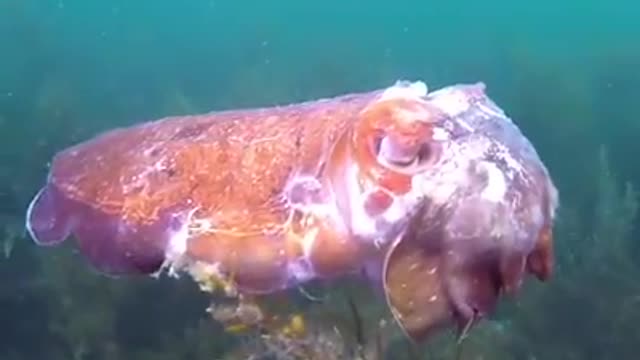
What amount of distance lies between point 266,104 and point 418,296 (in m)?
10.1

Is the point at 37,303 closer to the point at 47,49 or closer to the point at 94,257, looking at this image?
the point at 94,257

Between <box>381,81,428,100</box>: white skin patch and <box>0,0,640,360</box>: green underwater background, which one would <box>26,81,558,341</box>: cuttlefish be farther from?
<box>0,0,640,360</box>: green underwater background

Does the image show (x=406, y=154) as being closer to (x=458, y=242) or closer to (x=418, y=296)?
(x=458, y=242)

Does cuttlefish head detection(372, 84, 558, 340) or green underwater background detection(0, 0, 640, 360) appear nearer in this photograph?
cuttlefish head detection(372, 84, 558, 340)

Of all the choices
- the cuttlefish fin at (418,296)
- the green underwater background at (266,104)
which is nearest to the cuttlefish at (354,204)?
the cuttlefish fin at (418,296)

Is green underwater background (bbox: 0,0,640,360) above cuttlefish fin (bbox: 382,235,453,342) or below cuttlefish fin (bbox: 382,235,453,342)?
below

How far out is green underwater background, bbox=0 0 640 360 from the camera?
21.8 feet

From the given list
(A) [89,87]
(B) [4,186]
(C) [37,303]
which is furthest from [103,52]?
(C) [37,303]

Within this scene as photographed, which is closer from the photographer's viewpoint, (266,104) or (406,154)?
(406,154)

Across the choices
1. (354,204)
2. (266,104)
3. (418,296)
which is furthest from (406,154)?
(266,104)

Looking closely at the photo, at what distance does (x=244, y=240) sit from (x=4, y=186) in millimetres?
6804

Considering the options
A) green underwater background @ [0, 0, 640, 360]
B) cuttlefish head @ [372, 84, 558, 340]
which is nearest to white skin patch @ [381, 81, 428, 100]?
cuttlefish head @ [372, 84, 558, 340]

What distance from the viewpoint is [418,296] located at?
7.91ft

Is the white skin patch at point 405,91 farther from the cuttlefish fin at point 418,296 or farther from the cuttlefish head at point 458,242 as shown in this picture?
the cuttlefish fin at point 418,296
